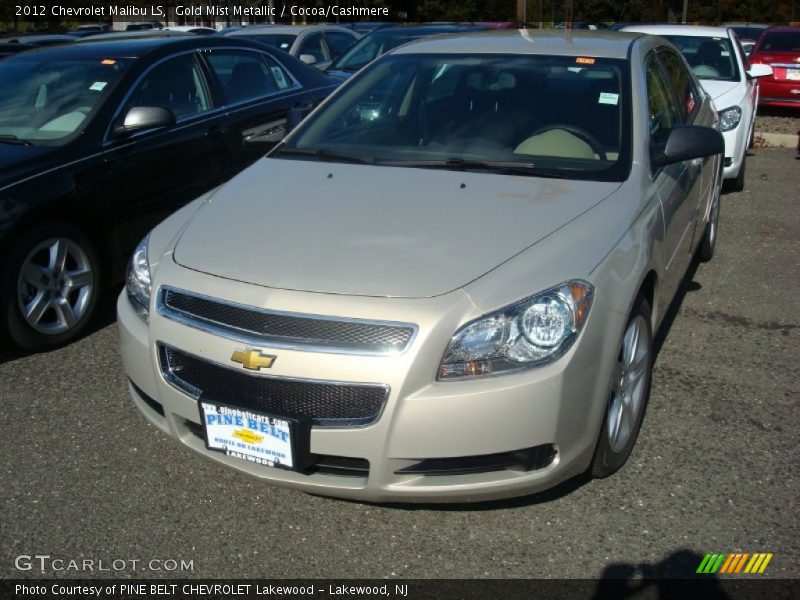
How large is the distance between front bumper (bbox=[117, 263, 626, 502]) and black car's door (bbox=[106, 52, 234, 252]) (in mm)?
2452

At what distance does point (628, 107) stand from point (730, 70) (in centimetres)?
567

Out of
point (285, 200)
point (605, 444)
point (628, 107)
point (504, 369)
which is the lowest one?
point (605, 444)

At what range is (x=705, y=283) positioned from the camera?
5832mm

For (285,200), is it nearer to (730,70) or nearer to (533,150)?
(533,150)

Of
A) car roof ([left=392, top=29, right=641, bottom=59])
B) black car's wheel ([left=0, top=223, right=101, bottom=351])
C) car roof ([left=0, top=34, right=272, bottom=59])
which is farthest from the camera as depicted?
car roof ([left=0, top=34, right=272, bottom=59])

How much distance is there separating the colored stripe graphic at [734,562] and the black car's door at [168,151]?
368 cm

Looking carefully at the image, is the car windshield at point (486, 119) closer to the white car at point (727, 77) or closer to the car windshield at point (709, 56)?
the white car at point (727, 77)

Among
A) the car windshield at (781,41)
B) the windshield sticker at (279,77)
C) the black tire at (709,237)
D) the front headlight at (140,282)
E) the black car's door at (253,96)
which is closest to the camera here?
the front headlight at (140,282)

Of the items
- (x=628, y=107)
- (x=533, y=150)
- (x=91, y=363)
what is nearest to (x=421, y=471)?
(x=533, y=150)

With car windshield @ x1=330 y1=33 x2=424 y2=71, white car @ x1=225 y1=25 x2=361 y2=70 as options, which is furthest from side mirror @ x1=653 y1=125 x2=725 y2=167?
white car @ x1=225 y1=25 x2=361 y2=70

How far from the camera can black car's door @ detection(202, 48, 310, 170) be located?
6086mm

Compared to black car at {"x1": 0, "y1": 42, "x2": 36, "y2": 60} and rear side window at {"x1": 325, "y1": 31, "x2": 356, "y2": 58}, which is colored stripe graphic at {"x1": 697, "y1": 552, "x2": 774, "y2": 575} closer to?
black car at {"x1": 0, "y1": 42, "x2": 36, "y2": 60}

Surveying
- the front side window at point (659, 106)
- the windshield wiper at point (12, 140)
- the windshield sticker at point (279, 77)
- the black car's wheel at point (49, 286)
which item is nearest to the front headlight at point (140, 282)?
the black car's wheel at point (49, 286)

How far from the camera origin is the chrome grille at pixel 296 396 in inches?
106
